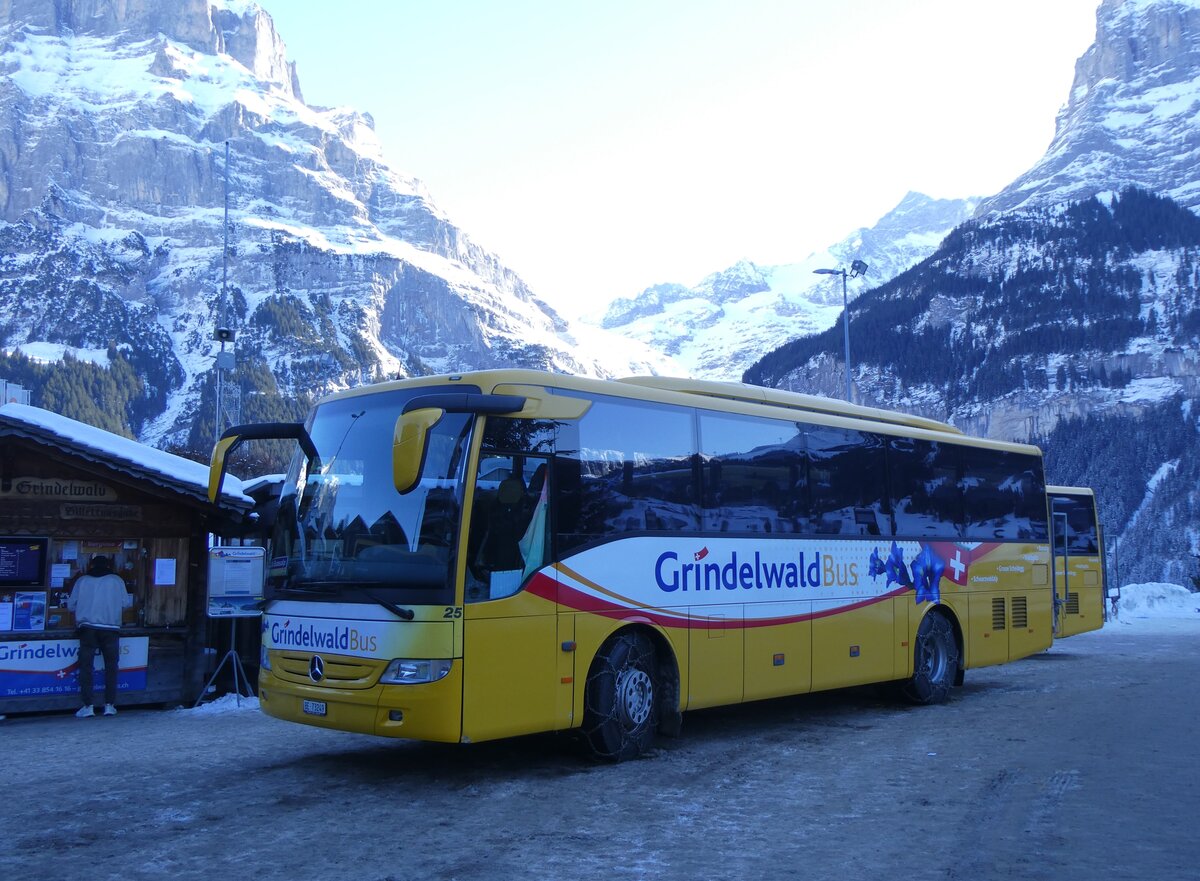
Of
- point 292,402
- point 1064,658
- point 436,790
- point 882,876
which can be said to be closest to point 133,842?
point 436,790

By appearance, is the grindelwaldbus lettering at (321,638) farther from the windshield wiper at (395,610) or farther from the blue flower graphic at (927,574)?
the blue flower graphic at (927,574)

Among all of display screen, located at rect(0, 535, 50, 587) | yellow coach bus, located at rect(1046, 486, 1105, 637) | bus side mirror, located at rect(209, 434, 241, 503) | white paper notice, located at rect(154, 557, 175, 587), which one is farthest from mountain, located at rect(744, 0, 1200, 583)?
bus side mirror, located at rect(209, 434, 241, 503)

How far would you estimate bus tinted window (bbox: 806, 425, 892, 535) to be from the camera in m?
11.9

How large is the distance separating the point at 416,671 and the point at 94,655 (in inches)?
261

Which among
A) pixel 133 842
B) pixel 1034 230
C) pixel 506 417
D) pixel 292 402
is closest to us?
pixel 133 842

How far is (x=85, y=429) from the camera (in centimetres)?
1335

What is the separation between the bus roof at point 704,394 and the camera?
29.2 ft

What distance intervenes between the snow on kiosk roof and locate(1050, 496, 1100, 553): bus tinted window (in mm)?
16089

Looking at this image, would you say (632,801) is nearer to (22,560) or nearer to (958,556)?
(958,556)

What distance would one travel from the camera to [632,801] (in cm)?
779

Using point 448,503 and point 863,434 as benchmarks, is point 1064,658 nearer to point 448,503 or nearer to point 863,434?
point 863,434

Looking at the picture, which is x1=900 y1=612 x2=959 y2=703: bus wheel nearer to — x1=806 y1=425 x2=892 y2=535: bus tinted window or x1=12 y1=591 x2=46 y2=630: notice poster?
x1=806 y1=425 x2=892 y2=535: bus tinted window

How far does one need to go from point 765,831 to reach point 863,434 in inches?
262

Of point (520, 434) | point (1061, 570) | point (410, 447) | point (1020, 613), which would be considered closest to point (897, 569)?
point (1020, 613)
